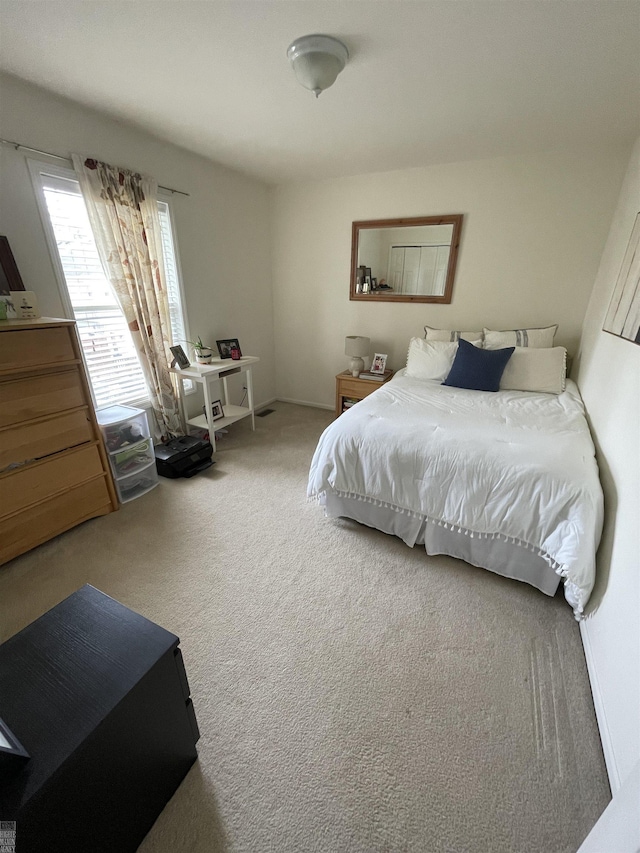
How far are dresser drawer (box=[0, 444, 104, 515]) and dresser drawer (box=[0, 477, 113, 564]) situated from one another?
43mm

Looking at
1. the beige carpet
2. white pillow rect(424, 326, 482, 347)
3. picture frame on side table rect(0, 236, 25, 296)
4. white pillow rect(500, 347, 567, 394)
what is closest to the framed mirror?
white pillow rect(424, 326, 482, 347)

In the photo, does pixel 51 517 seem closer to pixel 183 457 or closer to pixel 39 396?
pixel 39 396

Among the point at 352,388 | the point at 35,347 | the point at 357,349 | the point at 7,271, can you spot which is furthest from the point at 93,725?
the point at 357,349

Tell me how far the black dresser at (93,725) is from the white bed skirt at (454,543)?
1255 mm

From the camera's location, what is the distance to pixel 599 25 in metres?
1.31

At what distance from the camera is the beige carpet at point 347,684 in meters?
0.96

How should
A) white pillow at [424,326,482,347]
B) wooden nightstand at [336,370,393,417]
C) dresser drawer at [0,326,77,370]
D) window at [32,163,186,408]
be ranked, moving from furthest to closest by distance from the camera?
wooden nightstand at [336,370,393,417] → white pillow at [424,326,482,347] → window at [32,163,186,408] → dresser drawer at [0,326,77,370]

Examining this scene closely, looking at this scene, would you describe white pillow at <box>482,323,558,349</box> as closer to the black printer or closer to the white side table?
the white side table

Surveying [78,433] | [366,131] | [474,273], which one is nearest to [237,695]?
[78,433]

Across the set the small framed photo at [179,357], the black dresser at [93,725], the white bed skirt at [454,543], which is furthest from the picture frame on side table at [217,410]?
the black dresser at [93,725]

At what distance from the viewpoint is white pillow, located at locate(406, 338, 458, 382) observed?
288cm

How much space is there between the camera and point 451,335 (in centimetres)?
306

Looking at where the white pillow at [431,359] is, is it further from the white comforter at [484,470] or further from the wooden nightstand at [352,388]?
the white comforter at [484,470]

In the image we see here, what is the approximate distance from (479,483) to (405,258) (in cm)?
248
